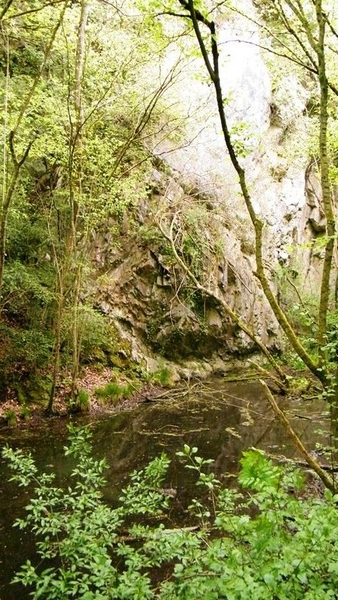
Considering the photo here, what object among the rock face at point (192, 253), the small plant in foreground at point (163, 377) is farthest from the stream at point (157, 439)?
the rock face at point (192, 253)

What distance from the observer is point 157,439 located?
10438mm

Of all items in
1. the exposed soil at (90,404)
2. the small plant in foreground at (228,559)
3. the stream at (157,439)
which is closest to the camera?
the small plant in foreground at (228,559)

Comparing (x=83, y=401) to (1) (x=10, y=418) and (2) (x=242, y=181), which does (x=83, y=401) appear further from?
(2) (x=242, y=181)

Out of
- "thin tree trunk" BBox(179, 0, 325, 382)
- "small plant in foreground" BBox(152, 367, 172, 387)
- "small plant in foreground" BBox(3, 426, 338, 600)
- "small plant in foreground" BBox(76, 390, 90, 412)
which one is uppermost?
"thin tree trunk" BBox(179, 0, 325, 382)

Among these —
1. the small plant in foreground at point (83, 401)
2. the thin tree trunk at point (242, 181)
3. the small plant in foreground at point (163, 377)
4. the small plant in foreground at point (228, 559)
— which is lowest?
the small plant in foreground at point (163, 377)

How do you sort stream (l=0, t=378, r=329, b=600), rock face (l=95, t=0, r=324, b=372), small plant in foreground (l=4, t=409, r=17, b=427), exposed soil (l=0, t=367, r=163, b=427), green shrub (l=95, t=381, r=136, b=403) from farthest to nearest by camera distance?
rock face (l=95, t=0, r=324, b=372) → green shrub (l=95, t=381, r=136, b=403) → exposed soil (l=0, t=367, r=163, b=427) → small plant in foreground (l=4, t=409, r=17, b=427) → stream (l=0, t=378, r=329, b=600)

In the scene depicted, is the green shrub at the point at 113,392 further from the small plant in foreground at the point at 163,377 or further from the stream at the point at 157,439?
the small plant in foreground at the point at 163,377

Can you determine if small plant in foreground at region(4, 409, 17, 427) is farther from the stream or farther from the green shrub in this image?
the green shrub

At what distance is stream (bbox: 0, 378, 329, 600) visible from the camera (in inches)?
260

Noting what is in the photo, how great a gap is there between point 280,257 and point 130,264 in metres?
9.69

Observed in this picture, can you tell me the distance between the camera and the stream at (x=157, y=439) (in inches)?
260

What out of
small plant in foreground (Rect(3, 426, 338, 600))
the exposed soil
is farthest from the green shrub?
small plant in foreground (Rect(3, 426, 338, 600))

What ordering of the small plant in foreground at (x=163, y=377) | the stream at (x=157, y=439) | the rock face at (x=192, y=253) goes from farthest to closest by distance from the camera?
the rock face at (x=192, y=253) → the small plant in foreground at (x=163, y=377) → the stream at (x=157, y=439)

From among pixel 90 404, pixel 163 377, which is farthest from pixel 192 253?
pixel 90 404
